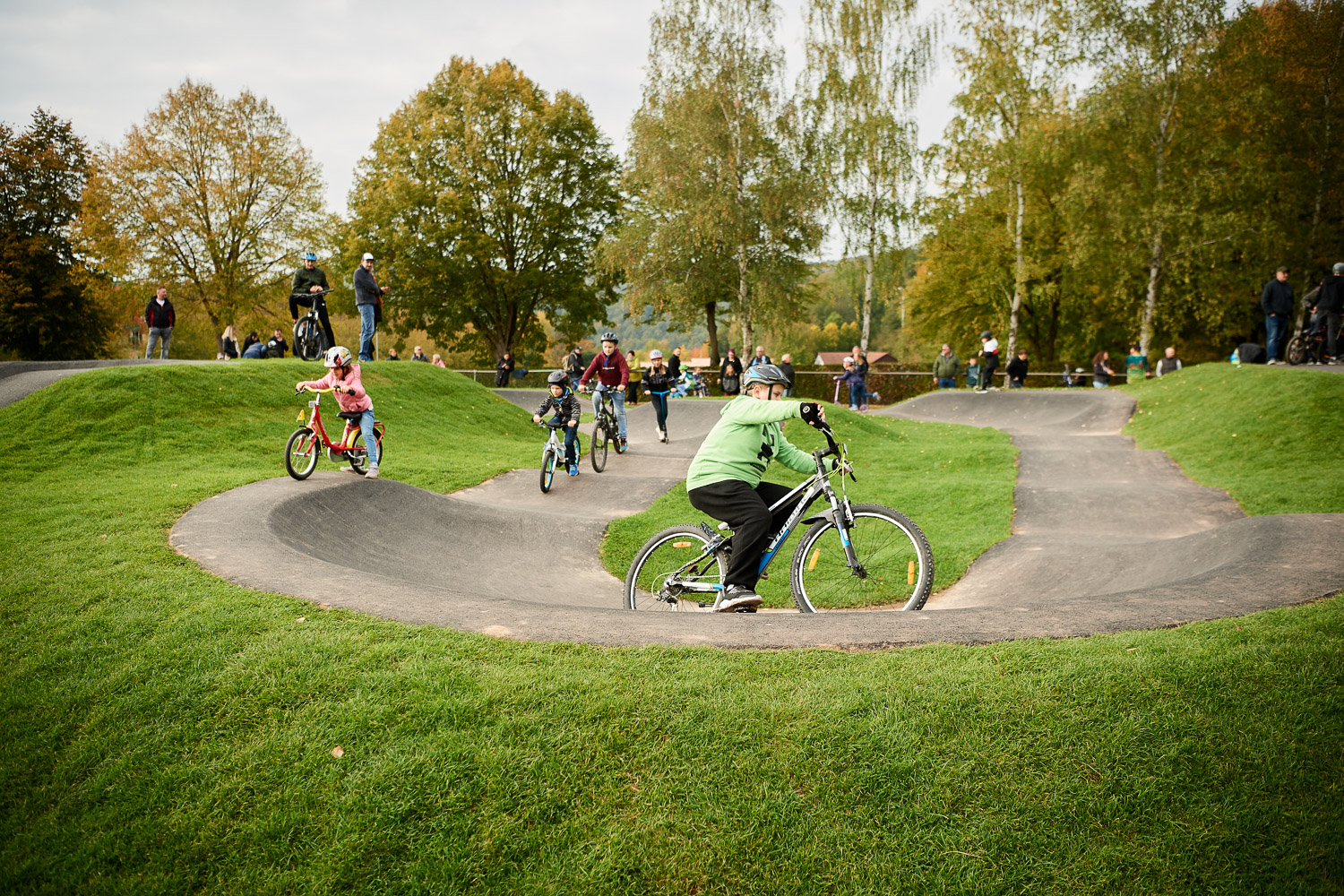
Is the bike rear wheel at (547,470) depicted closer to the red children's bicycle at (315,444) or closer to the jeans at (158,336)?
the red children's bicycle at (315,444)

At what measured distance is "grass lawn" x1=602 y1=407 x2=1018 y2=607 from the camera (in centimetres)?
969

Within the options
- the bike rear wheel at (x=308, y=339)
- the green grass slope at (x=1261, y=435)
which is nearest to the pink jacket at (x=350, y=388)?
the bike rear wheel at (x=308, y=339)

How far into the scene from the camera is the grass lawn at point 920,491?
9.69 metres

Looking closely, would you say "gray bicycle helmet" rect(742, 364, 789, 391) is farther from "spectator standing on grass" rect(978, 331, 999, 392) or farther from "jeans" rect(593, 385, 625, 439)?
"spectator standing on grass" rect(978, 331, 999, 392)

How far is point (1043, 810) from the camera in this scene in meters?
3.04

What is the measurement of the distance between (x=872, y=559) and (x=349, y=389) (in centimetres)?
777

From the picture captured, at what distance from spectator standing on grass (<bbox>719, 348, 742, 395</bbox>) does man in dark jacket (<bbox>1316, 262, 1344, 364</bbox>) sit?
15195mm

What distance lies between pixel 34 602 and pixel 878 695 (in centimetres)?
555

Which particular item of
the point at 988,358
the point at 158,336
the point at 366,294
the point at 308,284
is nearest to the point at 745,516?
the point at 308,284

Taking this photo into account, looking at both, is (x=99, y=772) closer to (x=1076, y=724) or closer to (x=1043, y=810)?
(x=1043, y=810)

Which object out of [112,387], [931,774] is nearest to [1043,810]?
[931,774]

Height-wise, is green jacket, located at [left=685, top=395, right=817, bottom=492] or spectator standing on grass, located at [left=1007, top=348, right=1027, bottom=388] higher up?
spectator standing on grass, located at [left=1007, top=348, right=1027, bottom=388]

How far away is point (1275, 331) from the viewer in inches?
696

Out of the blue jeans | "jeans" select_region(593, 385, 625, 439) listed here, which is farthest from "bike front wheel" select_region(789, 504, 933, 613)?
the blue jeans
